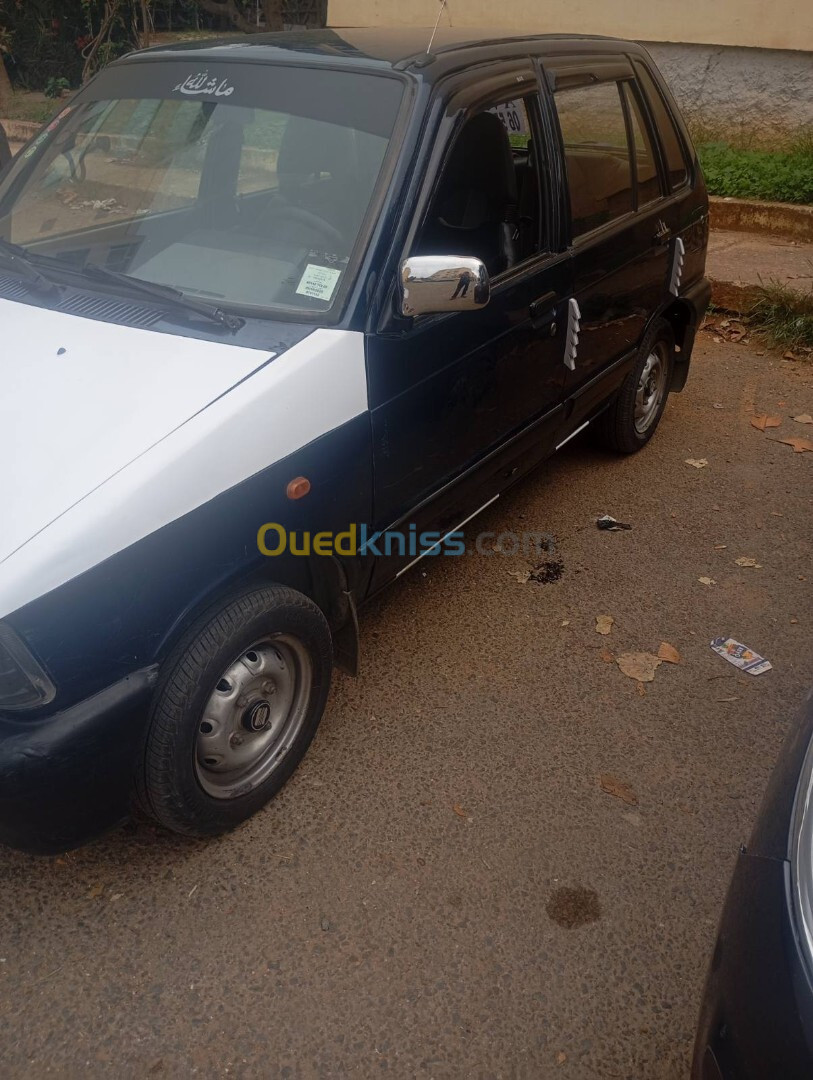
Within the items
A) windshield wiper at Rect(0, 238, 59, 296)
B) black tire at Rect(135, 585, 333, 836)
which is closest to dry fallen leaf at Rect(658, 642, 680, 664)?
black tire at Rect(135, 585, 333, 836)

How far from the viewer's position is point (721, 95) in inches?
352

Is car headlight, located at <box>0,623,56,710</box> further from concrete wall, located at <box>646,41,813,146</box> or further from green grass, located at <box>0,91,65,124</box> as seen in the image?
green grass, located at <box>0,91,65,124</box>

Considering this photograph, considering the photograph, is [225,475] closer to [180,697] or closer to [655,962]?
[180,697]

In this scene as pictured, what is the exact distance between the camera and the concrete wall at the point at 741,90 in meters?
8.51

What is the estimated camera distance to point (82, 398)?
2.34 metres

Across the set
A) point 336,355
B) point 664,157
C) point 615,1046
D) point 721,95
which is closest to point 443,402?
point 336,355

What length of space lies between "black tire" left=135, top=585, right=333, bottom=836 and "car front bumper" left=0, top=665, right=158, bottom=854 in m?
0.08

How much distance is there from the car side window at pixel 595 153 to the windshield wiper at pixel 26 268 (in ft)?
6.49

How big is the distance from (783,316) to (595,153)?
137 inches

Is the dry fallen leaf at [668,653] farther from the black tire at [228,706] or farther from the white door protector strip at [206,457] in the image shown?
the white door protector strip at [206,457]

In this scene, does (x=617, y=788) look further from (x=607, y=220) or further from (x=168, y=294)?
(x=607, y=220)

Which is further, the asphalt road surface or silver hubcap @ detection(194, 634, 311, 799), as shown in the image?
silver hubcap @ detection(194, 634, 311, 799)

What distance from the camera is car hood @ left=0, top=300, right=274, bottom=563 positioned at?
212 cm

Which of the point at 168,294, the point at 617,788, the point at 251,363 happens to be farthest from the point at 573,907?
the point at 168,294
